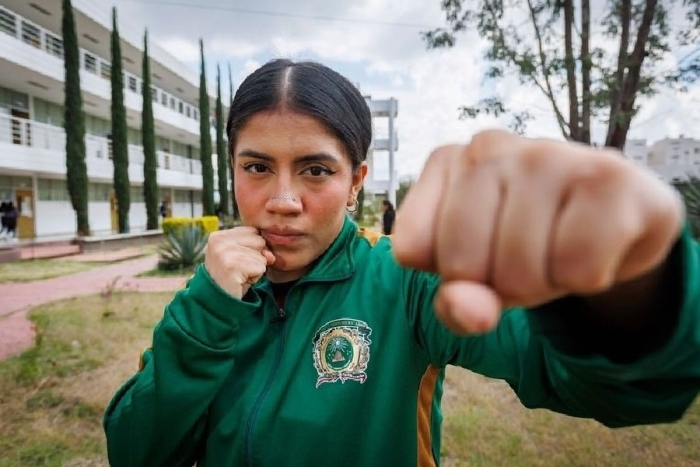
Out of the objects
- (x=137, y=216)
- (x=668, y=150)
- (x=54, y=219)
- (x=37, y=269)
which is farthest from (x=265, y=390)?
(x=668, y=150)

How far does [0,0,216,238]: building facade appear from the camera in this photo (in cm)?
1614

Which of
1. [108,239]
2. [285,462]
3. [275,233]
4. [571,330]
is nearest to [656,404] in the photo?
[571,330]

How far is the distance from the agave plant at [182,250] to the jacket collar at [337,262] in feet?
31.8

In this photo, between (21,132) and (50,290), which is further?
(21,132)

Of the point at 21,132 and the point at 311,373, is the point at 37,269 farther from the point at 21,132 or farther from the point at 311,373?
the point at 311,373

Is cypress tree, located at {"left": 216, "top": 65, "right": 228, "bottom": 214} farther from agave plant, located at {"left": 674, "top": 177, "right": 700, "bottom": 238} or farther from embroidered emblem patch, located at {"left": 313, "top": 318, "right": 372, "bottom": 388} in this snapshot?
embroidered emblem patch, located at {"left": 313, "top": 318, "right": 372, "bottom": 388}

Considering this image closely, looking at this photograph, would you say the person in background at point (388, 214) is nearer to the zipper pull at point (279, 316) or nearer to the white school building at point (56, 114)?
the zipper pull at point (279, 316)

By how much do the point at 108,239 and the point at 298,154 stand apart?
1761 cm

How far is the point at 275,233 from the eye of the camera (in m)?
1.20

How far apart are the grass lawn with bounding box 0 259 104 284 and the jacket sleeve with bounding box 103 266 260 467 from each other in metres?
10.3

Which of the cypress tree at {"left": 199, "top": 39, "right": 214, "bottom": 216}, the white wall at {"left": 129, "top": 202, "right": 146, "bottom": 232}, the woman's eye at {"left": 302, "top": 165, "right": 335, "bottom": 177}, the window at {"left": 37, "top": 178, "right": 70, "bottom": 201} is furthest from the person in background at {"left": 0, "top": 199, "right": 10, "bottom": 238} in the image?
the woman's eye at {"left": 302, "top": 165, "right": 335, "bottom": 177}

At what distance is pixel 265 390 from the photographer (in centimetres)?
108

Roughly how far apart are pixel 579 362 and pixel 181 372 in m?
0.80

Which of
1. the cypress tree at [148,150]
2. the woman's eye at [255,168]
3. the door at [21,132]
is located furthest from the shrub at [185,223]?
the woman's eye at [255,168]
